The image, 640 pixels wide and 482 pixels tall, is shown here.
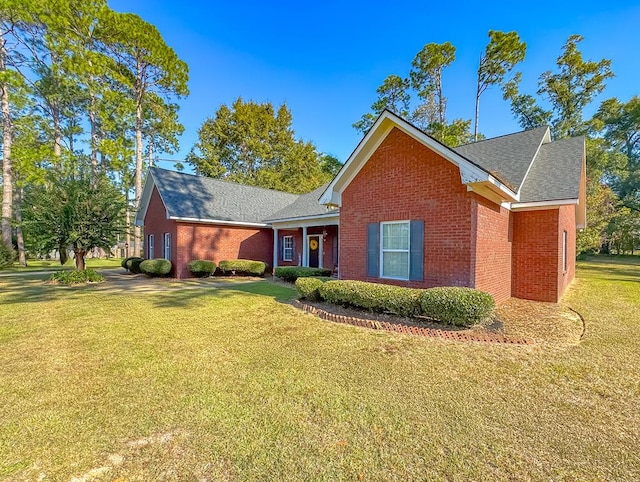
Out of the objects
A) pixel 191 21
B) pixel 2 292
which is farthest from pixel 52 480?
pixel 191 21

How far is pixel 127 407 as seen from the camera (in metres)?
3.37

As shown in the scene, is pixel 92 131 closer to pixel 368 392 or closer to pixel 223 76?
pixel 223 76

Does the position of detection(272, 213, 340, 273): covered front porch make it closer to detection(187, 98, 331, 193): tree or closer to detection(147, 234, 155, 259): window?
detection(147, 234, 155, 259): window

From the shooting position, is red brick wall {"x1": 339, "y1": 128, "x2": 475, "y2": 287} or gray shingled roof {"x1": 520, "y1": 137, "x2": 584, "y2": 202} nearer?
red brick wall {"x1": 339, "y1": 128, "x2": 475, "y2": 287}

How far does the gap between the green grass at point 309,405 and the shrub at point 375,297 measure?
1.05 meters

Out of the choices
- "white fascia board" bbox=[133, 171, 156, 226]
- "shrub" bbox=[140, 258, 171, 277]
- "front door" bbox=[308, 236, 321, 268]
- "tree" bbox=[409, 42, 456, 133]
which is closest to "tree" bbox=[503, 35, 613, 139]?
"tree" bbox=[409, 42, 456, 133]

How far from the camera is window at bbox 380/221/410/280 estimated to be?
8641 millimetres

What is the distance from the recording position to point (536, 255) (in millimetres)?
9477

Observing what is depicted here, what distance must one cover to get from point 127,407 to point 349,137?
31566 mm

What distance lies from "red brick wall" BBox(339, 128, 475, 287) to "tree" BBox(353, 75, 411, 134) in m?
21.9

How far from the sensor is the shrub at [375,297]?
673 centimetres

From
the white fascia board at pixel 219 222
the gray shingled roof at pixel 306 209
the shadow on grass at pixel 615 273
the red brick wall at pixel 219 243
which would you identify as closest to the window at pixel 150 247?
the red brick wall at pixel 219 243

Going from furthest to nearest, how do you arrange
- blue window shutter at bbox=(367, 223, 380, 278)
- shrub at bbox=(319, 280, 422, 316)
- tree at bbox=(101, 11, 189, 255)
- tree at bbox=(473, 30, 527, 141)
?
tree at bbox=(473, 30, 527, 141)
tree at bbox=(101, 11, 189, 255)
blue window shutter at bbox=(367, 223, 380, 278)
shrub at bbox=(319, 280, 422, 316)

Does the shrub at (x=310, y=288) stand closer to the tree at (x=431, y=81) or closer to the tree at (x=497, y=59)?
the tree at (x=431, y=81)
